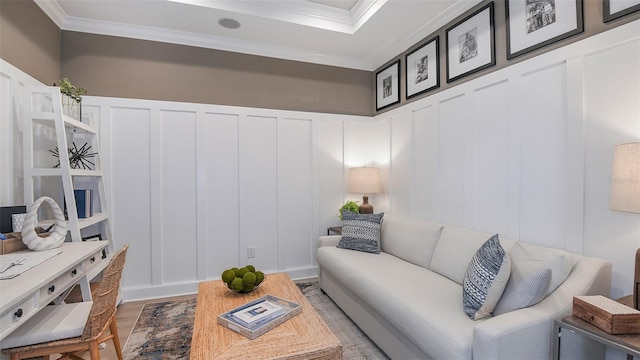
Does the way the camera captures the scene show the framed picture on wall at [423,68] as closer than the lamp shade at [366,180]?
Yes

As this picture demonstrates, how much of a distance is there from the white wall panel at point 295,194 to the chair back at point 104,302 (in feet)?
6.66

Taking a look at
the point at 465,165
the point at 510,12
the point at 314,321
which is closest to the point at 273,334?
the point at 314,321

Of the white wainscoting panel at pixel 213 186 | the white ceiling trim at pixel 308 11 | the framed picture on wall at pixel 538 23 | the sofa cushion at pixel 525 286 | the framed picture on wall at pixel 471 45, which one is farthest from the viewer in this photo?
the white wainscoting panel at pixel 213 186

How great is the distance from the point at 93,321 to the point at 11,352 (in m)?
0.33

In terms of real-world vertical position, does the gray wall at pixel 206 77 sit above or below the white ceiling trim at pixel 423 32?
below

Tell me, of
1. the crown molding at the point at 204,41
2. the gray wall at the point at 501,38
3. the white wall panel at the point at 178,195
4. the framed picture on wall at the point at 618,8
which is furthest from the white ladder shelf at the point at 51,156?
the framed picture on wall at the point at 618,8

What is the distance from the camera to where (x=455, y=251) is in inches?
91.4

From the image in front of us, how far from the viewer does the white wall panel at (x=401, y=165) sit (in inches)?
131

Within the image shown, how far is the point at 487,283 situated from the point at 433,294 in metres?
0.41

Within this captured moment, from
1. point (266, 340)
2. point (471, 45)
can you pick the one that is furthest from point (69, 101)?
point (471, 45)

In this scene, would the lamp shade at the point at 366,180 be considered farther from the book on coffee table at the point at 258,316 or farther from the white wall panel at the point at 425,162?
the book on coffee table at the point at 258,316

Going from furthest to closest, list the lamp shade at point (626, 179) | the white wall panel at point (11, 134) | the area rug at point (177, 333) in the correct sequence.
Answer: the area rug at point (177, 333)
the white wall panel at point (11, 134)
the lamp shade at point (626, 179)

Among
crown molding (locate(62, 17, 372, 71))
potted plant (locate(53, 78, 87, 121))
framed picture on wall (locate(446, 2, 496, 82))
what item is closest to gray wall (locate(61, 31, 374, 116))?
crown molding (locate(62, 17, 372, 71))

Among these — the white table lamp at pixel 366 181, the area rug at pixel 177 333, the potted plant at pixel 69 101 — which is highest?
the potted plant at pixel 69 101
